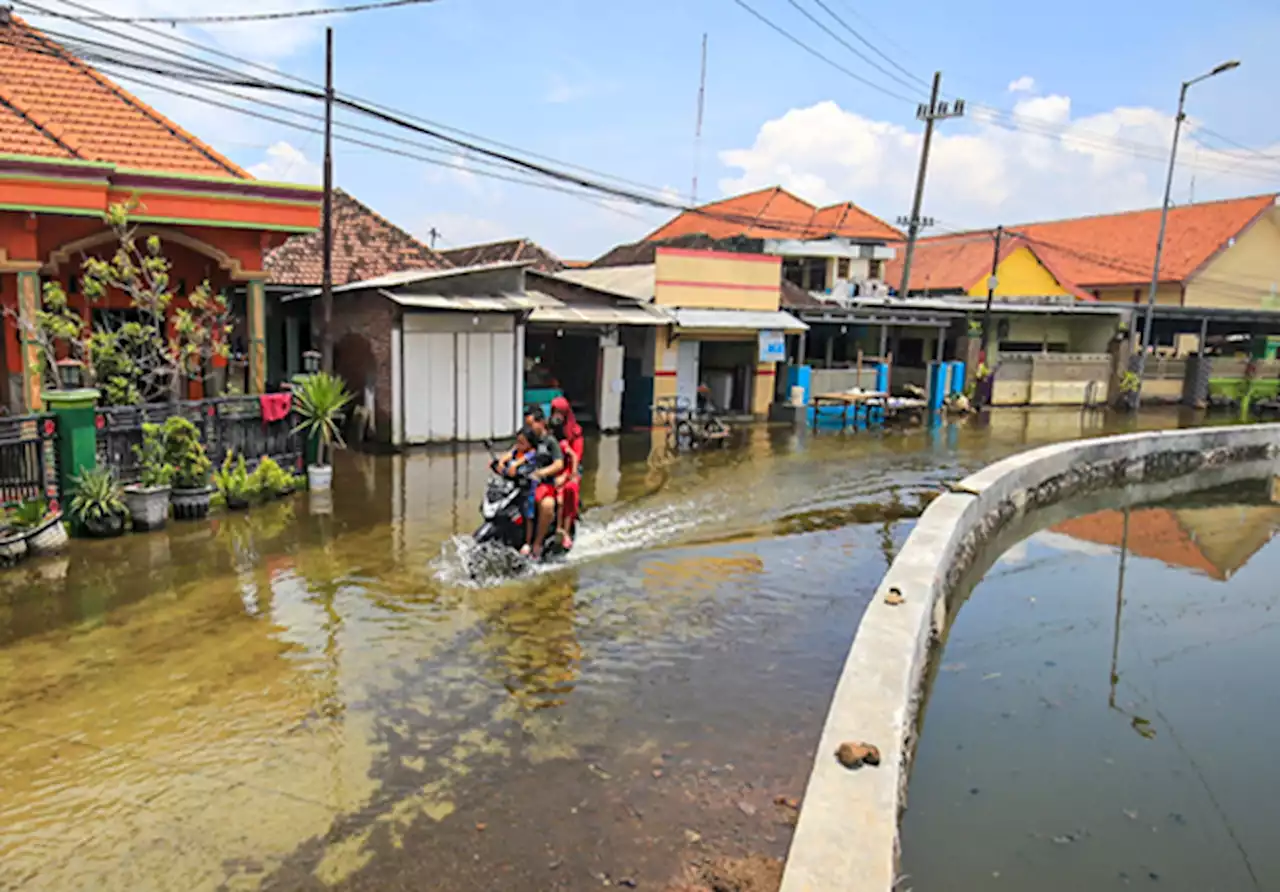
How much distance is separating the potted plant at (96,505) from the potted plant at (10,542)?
68 centimetres

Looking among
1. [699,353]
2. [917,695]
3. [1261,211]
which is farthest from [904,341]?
[917,695]

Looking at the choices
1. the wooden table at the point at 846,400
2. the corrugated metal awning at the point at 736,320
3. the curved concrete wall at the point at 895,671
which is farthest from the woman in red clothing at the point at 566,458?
the wooden table at the point at 846,400

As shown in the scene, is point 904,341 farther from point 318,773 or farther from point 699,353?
point 318,773

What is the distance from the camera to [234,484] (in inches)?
411

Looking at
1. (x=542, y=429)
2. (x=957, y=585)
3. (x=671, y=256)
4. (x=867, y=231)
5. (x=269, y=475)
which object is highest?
(x=867, y=231)

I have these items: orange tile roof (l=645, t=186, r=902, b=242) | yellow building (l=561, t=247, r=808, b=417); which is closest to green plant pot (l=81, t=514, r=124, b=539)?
yellow building (l=561, t=247, r=808, b=417)

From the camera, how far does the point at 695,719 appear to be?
567 centimetres

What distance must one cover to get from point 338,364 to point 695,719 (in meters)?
12.8

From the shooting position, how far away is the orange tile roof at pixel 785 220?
121 ft

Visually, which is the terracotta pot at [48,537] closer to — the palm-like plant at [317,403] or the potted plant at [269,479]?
the potted plant at [269,479]

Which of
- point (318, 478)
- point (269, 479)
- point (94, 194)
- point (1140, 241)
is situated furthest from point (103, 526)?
point (1140, 241)

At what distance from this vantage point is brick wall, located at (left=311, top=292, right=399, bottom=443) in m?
14.8

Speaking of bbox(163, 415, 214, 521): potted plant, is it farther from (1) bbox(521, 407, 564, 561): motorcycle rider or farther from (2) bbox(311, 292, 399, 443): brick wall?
(2) bbox(311, 292, 399, 443): brick wall

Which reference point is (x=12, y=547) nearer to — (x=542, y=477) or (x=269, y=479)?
(x=269, y=479)
